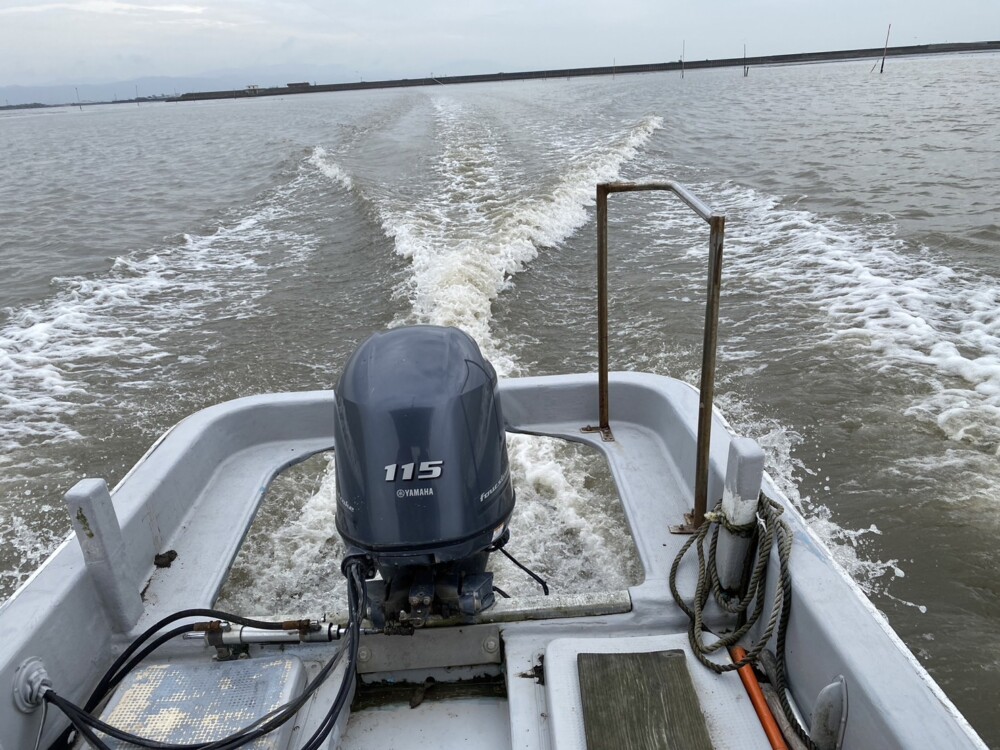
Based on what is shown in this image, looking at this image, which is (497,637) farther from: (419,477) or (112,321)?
(112,321)

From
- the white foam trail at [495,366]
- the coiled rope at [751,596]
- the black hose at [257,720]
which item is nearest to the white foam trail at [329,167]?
the white foam trail at [495,366]

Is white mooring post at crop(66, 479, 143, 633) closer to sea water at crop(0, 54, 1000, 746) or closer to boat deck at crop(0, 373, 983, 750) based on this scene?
boat deck at crop(0, 373, 983, 750)

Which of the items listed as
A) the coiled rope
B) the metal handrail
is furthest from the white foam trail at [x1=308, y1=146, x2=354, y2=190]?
the coiled rope

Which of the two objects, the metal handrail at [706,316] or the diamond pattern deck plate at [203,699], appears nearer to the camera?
the diamond pattern deck plate at [203,699]

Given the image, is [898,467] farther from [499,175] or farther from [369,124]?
[369,124]

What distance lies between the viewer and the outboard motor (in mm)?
1592

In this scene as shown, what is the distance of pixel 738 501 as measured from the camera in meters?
1.68

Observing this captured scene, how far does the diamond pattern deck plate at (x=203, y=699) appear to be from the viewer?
152 centimetres

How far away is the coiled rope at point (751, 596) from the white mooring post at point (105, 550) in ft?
4.68

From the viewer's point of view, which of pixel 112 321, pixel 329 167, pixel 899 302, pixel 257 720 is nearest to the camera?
pixel 257 720

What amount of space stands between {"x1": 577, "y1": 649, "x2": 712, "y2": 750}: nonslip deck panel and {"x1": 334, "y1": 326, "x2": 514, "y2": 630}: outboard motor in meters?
0.31

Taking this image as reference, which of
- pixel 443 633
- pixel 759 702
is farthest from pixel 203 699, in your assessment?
pixel 759 702

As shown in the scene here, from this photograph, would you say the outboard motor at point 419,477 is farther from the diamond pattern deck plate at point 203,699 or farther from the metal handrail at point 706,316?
the metal handrail at point 706,316

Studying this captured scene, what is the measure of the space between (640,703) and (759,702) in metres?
0.27
